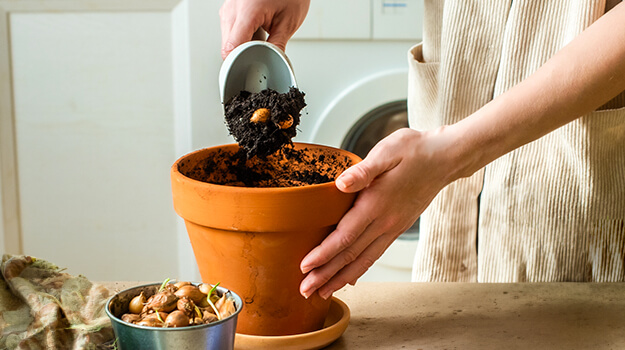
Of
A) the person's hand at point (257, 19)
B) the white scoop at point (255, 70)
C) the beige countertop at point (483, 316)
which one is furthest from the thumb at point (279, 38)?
the beige countertop at point (483, 316)

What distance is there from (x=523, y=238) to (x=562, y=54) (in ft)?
1.31

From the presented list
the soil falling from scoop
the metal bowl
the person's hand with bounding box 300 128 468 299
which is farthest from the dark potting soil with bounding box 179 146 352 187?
the metal bowl

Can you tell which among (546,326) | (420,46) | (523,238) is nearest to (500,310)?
(546,326)

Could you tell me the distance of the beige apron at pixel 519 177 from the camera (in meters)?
0.95

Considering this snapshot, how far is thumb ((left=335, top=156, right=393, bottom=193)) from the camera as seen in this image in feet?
2.27

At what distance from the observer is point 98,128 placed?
184 cm

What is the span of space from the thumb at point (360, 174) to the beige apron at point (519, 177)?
1.15ft

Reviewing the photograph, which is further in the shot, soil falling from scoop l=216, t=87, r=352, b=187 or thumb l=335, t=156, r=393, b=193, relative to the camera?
soil falling from scoop l=216, t=87, r=352, b=187

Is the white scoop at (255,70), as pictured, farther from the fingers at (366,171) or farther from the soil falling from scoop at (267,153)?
the fingers at (366,171)

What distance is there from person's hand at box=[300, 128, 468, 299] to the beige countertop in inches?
3.5

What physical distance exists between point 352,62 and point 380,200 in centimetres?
107

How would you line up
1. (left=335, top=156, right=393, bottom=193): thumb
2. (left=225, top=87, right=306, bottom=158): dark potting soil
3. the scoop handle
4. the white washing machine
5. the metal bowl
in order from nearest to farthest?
1. the metal bowl
2. (left=335, top=156, right=393, bottom=193): thumb
3. (left=225, top=87, right=306, bottom=158): dark potting soil
4. the scoop handle
5. the white washing machine

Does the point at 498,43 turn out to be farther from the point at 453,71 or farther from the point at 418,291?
the point at 418,291

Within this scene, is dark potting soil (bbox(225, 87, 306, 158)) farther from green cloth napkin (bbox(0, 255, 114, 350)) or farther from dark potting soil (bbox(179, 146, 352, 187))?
green cloth napkin (bbox(0, 255, 114, 350))
